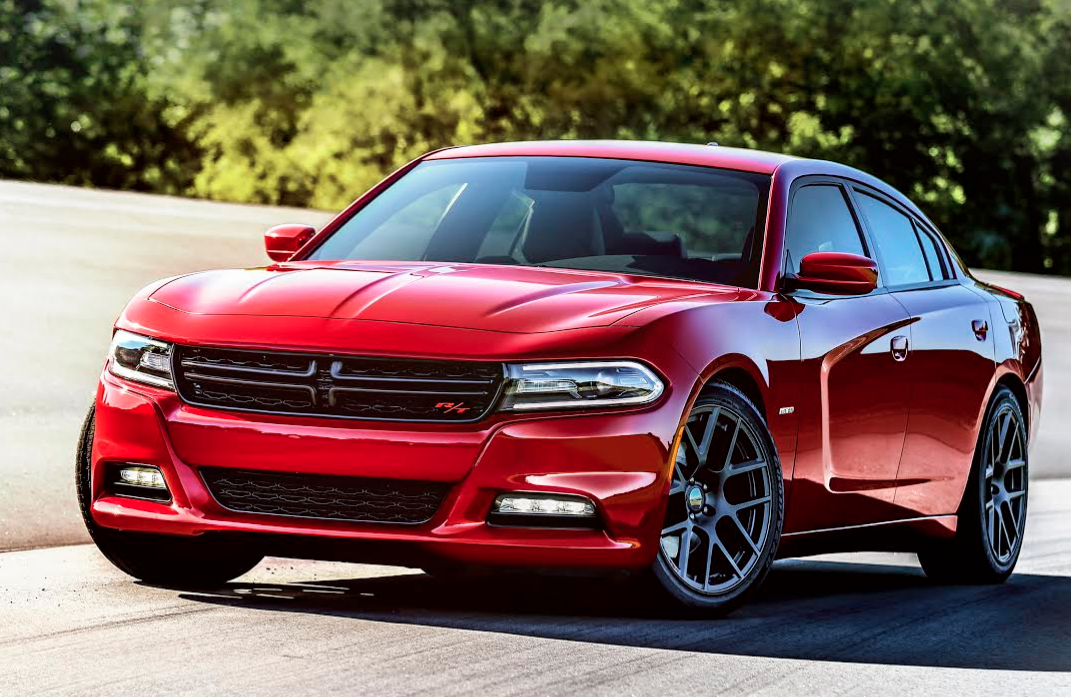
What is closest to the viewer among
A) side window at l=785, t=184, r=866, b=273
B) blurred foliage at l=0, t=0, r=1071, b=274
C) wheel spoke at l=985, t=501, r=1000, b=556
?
side window at l=785, t=184, r=866, b=273

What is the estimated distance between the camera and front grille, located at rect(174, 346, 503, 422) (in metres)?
6.14

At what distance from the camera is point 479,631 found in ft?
20.6

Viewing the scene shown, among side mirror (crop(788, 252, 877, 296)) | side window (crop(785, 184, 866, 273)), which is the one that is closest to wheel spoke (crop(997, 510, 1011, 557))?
side window (crop(785, 184, 866, 273))

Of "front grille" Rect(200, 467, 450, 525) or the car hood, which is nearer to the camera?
"front grille" Rect(200, 467, 450, 525)

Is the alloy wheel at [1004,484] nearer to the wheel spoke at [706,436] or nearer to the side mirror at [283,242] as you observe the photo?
the wheel spoke at [706,436]

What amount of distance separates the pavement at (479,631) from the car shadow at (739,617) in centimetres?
2

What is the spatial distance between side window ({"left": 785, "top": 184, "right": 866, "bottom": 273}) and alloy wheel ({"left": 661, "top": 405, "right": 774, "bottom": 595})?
1.05 m

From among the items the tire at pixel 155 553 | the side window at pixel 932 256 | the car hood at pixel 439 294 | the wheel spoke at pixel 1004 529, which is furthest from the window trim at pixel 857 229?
the tire at pixel 155 553

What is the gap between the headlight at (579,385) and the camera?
6.13 meters

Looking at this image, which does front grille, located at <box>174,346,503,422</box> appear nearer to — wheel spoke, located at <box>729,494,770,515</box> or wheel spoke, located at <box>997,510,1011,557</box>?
wheel spoke, located at <box>729,494,770,515</box>

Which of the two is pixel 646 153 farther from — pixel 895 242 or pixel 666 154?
pixel 895 242

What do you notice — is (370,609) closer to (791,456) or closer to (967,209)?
(791,456)

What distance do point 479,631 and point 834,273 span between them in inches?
77.3

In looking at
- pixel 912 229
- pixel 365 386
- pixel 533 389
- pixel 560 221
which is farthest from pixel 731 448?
pixel 912 229
